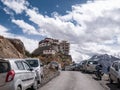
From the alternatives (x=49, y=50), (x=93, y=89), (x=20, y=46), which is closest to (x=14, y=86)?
(x=93, y=89)

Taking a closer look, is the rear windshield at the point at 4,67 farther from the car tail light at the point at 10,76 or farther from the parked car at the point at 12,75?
the car tail light at the point at 10,76

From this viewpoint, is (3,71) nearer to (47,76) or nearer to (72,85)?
(72,85)

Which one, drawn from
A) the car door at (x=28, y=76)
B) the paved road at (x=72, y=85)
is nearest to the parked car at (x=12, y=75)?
the car door at (x=28, y=76)

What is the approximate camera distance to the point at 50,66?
160 ft

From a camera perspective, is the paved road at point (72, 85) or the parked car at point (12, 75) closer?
the parked car at point (12, 75)

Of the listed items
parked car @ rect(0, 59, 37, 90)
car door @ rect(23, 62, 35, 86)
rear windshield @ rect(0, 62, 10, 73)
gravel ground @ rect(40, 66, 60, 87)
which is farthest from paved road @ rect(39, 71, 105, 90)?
rear windshield @ rect(0, 62, 10, 73)

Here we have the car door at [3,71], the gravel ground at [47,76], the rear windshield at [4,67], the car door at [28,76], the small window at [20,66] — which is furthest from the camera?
the gravel ground at [47,76]

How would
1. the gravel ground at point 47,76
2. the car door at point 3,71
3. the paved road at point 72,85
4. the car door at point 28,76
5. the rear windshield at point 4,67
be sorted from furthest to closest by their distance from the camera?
the gravel ground at point 47,76 < the paved road at point 72,85 < the car door at point 28,76 < the rear windshield at point 4,67 < the car door at point 3,71

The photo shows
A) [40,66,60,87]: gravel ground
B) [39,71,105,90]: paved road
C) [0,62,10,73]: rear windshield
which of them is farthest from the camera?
[40,66,60,87]: gravel ground

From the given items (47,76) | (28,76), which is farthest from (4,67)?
(47,76)

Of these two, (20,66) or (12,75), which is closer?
(12,75)

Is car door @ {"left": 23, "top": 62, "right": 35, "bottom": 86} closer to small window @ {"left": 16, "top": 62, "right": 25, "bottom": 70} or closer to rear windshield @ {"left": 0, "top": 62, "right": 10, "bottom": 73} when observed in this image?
small window @ {"left": 16, "top": 62, "right": 25, "bottom": 70}

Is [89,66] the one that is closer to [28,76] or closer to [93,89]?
[93,89]

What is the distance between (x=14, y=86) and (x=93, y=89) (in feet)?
27.1
